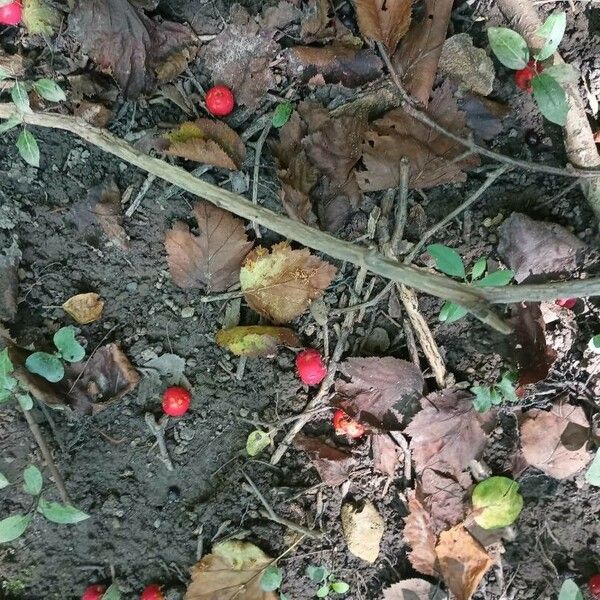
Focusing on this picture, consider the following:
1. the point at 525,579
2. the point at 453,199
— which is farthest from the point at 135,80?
the point at 525,579

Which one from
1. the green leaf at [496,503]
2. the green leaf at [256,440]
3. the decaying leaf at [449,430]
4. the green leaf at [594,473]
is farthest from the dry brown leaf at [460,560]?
the green leaf at [256,440]

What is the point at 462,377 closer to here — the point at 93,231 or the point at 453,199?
the point at 453,199

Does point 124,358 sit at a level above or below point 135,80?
below

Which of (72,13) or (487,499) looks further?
(487,499)

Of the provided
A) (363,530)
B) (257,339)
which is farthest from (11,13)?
(363,530)

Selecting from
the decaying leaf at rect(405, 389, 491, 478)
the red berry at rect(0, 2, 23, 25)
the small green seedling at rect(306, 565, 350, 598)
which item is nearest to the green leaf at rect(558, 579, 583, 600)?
the decaying leaf at rect(405, 389, 491, 478)

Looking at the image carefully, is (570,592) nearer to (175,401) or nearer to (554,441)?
(554,441)

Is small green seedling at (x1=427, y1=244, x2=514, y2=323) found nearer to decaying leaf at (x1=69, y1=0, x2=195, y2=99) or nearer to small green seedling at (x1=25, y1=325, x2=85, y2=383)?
decaying leaf at (x1=69, y1=0, x2=195, y2=99)
